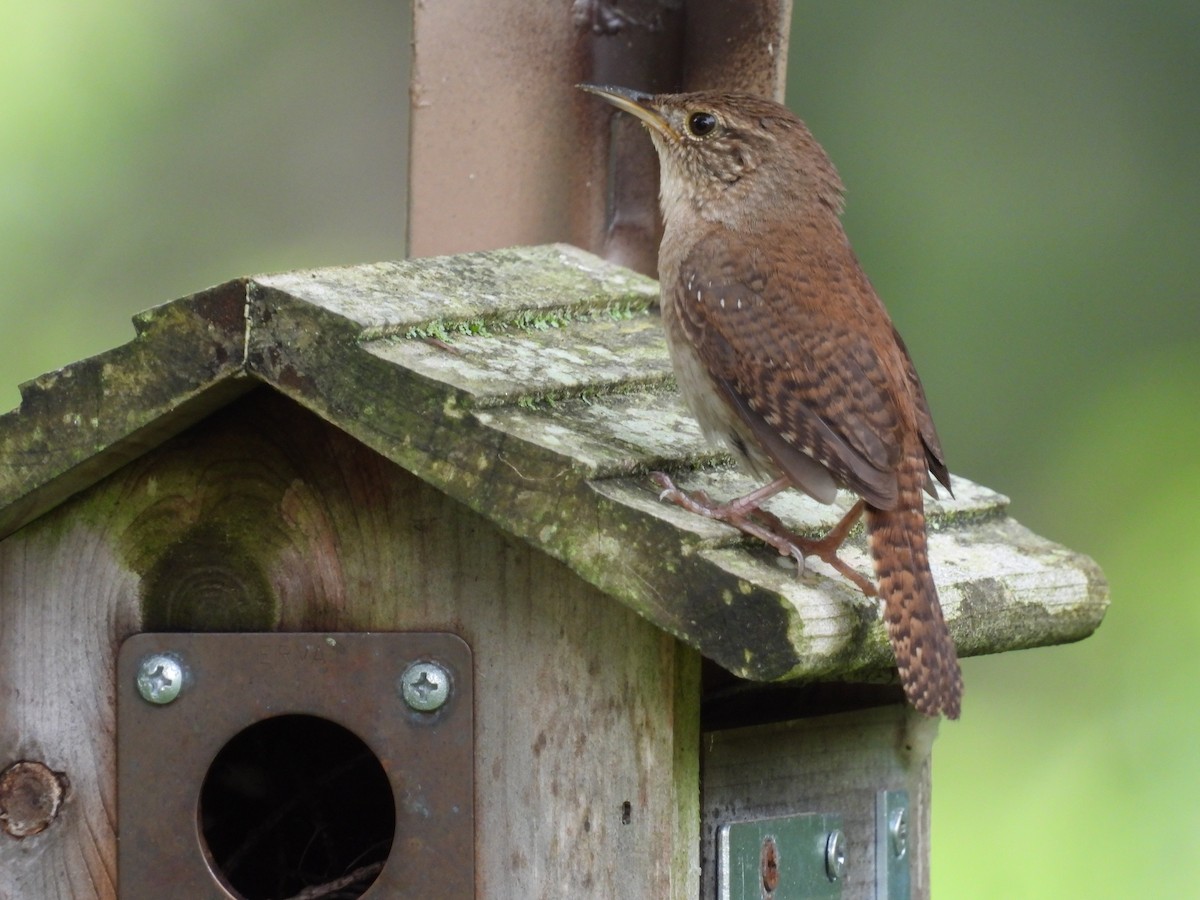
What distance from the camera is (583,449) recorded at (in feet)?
7.73

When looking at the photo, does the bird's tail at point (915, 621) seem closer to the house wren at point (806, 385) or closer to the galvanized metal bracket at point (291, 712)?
the house wren at point (806, 385)

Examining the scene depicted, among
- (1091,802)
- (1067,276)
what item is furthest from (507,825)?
(1067,276)

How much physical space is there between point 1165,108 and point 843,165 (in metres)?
1.10

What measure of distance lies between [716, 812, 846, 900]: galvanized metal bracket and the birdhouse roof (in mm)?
314

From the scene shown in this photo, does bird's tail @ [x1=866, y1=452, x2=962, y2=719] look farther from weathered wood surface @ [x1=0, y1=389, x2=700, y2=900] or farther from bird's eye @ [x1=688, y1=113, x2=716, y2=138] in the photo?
bird's eye @ [x1=688, y1=113, x2=716, y2=138]

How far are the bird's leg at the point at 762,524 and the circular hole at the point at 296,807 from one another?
2.74 feet

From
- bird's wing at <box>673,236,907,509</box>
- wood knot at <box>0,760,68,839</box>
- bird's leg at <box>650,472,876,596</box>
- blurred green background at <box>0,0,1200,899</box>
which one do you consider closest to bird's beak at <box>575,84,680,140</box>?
bird's wing at <box>673,236,907,509</box>

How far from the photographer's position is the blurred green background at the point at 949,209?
5.81 m

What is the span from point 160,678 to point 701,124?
133 centimetres

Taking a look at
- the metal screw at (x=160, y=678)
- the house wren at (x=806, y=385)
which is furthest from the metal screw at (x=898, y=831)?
the metal screw at (x=160, y=678)

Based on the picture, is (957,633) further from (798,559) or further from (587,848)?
(587,848)

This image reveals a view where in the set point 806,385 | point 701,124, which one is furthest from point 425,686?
point 701,124

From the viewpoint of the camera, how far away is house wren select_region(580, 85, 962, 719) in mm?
2361

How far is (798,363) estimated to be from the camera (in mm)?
2643
